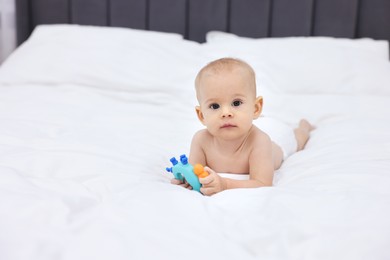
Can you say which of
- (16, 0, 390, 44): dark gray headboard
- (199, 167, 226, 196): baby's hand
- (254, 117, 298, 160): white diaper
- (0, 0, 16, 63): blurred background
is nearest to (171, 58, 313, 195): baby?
(199, 167, 226, 196): baby's hand

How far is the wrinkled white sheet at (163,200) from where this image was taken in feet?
2.11

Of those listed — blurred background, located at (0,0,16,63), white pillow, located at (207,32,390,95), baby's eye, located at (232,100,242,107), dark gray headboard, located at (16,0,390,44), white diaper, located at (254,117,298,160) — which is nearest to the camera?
baby's eye, located at (232,100,242,107)

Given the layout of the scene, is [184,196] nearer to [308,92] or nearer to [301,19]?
[308,92]

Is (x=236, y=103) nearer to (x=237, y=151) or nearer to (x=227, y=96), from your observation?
(x=227, y=96)

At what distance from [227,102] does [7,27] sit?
1.91 m

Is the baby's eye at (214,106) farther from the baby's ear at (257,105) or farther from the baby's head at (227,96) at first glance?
the baby's ear at (257,105)

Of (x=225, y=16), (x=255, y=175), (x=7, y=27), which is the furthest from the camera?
(x=7, y=27)

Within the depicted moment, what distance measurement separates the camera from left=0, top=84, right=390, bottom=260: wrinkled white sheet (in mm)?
643

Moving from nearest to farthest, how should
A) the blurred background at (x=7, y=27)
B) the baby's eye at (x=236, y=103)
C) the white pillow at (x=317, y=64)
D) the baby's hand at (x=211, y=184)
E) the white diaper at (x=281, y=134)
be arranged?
1. the baby's hand at (x=211, y=184)
2. the baby's eye at (x=236, y=103)
3. the white diaper at (x=281, y=134)
4. the white pillow at (x=317, y=64)
5. the blurred background at (x=7, y=27)

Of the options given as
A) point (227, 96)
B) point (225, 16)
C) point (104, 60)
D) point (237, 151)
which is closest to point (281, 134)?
point (237, 151)

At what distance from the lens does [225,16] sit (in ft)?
7.64

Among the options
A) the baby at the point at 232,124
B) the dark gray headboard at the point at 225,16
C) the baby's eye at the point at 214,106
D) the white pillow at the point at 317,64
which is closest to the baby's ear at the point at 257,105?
the baby at the point at 232,124

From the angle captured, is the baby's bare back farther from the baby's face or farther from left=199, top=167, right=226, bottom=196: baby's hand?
left=199, top=167, right=226, bottom=196: baby's hand

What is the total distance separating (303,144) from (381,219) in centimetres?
70
